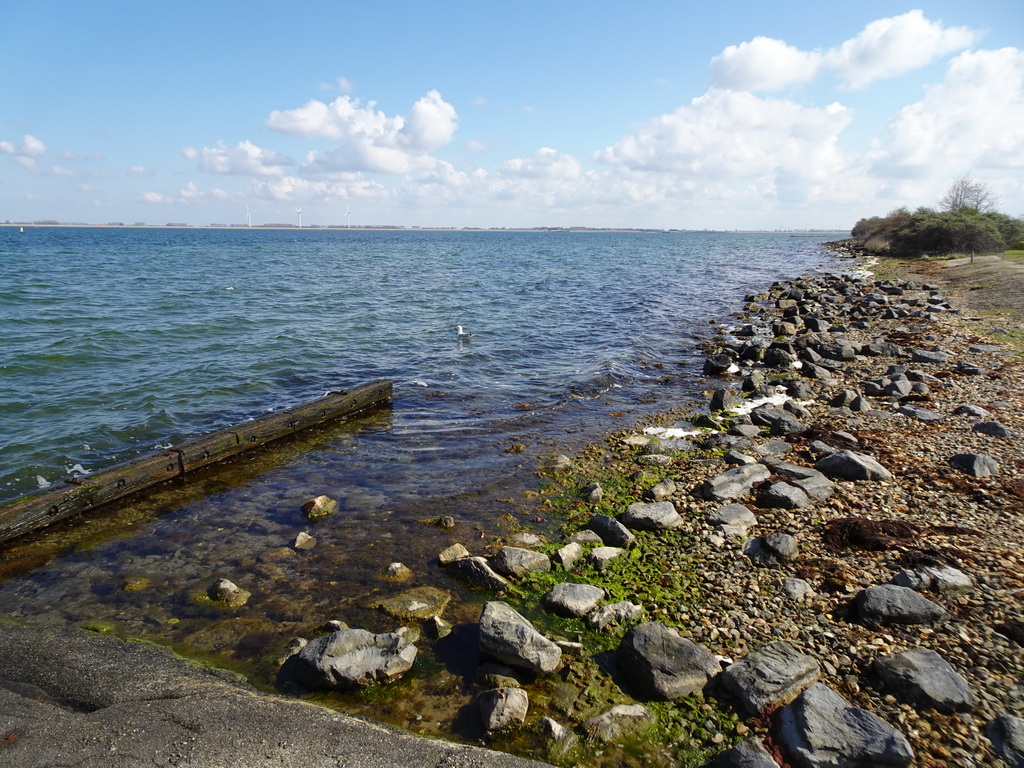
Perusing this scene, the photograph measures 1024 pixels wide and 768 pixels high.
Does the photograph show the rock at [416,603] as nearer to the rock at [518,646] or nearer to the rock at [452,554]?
the rock at [452,554]

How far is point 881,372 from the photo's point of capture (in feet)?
55.2

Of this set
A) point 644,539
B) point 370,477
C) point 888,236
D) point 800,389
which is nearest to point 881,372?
point 800,389

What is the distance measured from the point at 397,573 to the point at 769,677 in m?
4.72

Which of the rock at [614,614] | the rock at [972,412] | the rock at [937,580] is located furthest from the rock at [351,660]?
the rock at [972,412]

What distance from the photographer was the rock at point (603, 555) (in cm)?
749

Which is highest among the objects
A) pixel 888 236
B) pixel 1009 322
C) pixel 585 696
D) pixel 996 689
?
pixel 888 236

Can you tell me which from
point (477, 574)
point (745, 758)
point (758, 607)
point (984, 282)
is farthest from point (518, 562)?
point (984, 282)

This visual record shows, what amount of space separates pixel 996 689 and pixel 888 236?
83642mm

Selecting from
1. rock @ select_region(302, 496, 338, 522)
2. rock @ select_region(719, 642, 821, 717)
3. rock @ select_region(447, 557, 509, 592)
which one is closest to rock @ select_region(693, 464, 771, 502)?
rock @ select_region(719, 642, 821, 717)

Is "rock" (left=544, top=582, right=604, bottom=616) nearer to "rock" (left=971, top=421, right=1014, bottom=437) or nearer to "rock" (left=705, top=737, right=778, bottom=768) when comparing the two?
"rock" (left=705, top=737, right=778, bottom=768)

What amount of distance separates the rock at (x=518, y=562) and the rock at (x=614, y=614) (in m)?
1.18

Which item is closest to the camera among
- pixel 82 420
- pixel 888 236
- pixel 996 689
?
pixel 996 689

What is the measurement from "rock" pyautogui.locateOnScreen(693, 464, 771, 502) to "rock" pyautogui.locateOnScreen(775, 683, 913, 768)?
14.7ft

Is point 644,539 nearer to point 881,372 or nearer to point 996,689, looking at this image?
point 996,689
